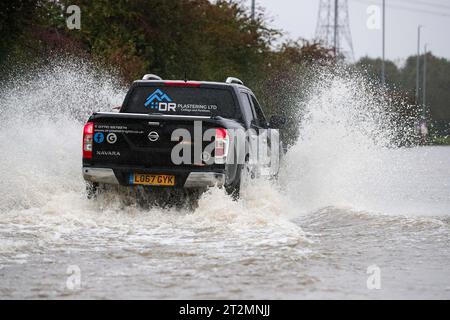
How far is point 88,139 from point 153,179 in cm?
94

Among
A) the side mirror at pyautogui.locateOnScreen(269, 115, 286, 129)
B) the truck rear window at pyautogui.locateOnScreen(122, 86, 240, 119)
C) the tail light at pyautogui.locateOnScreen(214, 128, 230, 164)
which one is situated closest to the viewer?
the tail light at pyautogui.locateOnScreen(214, 128, 230, 164)

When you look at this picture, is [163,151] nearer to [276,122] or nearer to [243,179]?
[243,179]

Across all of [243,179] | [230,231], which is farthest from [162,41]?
[230,231]

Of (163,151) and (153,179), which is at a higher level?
(163,151)

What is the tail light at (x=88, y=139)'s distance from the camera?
1145 centimetres

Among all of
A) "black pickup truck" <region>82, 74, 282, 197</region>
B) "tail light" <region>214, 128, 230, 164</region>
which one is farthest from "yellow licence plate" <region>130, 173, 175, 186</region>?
"tail light" <region>214, 128, 230, 164</region>

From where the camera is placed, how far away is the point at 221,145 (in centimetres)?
1119

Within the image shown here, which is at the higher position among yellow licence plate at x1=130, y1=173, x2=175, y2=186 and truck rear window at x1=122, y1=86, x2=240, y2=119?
truck rear window at x1=122, y1=86, x2=240, y2=119

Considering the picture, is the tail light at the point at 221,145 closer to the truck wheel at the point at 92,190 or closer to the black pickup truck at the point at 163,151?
the black pickup truck at the point at 163,151

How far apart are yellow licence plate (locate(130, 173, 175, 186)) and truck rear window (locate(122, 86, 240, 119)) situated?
5.53ft

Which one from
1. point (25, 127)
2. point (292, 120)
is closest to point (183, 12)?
point (292, 120)

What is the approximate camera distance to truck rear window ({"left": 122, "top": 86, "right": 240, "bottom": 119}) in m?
12.8

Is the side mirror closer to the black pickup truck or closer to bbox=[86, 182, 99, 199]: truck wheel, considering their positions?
the black pickup truck
